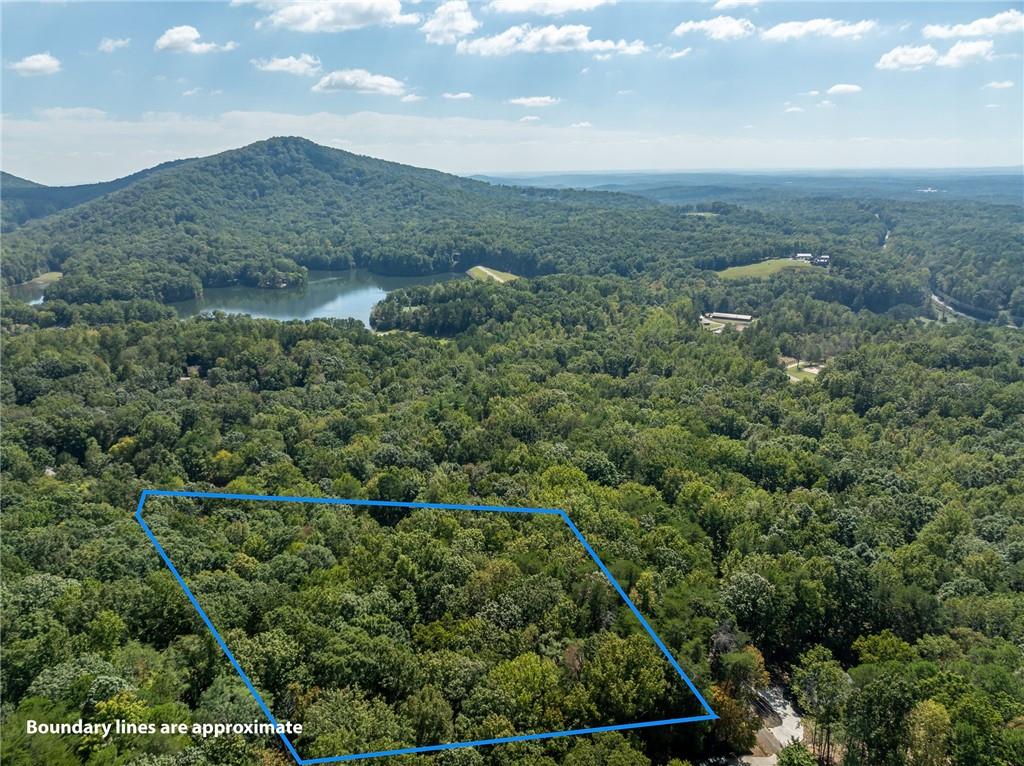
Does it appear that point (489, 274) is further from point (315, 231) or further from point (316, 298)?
point (315, 231)

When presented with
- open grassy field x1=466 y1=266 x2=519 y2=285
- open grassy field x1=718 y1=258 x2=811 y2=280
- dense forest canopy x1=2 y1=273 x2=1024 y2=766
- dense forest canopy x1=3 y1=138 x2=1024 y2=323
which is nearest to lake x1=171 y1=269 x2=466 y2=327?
open grassy field x1=466 y1=266 x2=519 y2=285

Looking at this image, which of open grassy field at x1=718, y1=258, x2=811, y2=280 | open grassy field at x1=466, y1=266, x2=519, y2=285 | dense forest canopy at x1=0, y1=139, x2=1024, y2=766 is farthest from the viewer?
open grassy field at x1=466, y1=266, x2=519, y2=285

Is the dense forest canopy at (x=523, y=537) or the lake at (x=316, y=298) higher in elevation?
the lake at (x=316, y=298)

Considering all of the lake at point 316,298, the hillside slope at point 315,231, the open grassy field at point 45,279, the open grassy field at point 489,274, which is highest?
the hillside slope at point 315,231

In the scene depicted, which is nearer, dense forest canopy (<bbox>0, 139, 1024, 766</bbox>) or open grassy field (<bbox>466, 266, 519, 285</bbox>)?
dense forest canopy (<bbox>0, 139, 1024, 766</bbox>)

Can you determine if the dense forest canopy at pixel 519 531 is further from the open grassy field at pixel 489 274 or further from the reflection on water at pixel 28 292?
the open grassy field at pixel 489 274

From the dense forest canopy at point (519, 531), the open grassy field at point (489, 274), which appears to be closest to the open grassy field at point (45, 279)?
the dense forest canopy at point (519, 531)

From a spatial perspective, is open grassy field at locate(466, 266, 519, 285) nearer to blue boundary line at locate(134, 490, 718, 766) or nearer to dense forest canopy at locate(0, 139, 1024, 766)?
dense forest canopy at locate(0, 139, 1024, 766)

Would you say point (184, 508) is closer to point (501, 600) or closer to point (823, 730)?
point (501, 600)
